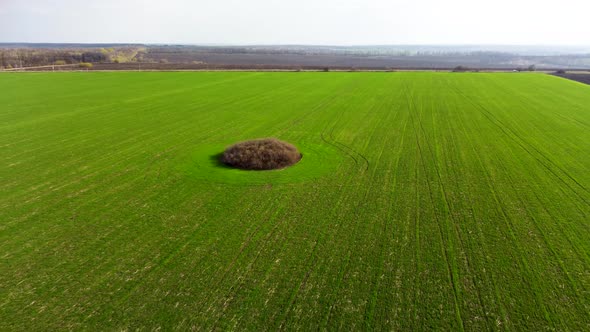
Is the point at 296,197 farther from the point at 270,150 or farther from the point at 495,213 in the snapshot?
the point at 495,213

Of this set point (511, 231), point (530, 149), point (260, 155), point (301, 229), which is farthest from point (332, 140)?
point (511, 231)

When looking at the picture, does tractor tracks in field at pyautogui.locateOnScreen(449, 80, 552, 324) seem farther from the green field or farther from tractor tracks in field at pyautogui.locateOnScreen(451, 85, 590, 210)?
tractor tracks in field at pyautogui.locateOnScreen(451, 85, 590, 210)

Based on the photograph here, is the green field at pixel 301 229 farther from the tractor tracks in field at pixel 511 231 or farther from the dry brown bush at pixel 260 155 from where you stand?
the dry brown bush at pixel 260 155

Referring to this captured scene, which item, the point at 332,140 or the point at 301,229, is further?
the point at 332,140

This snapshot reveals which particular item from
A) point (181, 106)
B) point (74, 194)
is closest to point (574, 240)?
point (74, 194)

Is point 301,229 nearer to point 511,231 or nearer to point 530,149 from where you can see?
point 511,231

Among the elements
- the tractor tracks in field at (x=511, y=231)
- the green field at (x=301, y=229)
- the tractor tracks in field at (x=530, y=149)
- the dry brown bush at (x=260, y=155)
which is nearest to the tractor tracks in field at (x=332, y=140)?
the green field at (x=301, y=229)

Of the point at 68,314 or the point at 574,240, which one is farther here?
the point at 574,240
